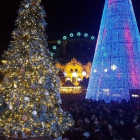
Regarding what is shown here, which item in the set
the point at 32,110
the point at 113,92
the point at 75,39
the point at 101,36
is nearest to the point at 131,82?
the point at 113,92

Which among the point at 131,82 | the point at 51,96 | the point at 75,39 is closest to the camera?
the point at 51,96

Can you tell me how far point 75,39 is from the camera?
75.8m

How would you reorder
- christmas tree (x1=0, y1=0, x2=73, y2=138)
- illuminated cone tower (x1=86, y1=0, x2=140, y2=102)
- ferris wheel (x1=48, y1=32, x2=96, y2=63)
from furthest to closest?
ferris wheel (x1=48, y1=32, x2=96, y2=63) < illuminated cone tower (x1=86, y1=0, x2=140, y2=102) < christmas tree (x1=0, y1=0, x2=73, y2=138)

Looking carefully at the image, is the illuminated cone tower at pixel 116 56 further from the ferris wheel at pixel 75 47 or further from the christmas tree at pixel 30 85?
the ferris wheel at pixel 75 47

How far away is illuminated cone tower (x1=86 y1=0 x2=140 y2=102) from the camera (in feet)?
71.2

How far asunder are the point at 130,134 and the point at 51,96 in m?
2.78

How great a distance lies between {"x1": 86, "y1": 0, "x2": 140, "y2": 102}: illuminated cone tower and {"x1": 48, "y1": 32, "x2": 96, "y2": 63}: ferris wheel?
4531 centimetres

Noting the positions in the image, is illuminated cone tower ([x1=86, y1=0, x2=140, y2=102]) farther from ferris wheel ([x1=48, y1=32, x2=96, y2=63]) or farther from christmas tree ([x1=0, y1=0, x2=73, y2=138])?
ferris wheel ([x1=48, y1=32, x2=96, y2=63])

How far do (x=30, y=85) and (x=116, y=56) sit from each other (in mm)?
14072

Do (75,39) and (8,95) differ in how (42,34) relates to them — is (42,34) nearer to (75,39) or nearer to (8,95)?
(8,95)

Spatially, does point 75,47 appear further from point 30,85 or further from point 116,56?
point 30,85

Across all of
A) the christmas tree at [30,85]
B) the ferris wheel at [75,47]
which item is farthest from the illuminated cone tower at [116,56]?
the ferris wheel at [75,47]

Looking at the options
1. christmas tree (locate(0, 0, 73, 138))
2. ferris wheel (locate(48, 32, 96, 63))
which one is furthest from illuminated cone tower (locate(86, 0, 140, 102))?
ferris wheel (locate(48, 32, 96, 63))

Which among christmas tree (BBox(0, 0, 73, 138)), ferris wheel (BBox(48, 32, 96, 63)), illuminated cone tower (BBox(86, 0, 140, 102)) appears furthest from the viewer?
ferris wheel (BBox(48, 32, 96, 63))
